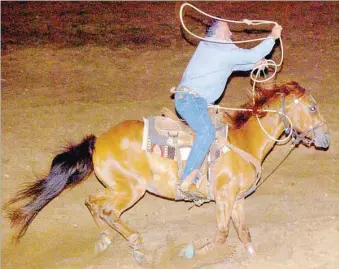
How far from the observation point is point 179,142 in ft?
20.6

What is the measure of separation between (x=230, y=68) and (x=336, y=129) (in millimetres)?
4425

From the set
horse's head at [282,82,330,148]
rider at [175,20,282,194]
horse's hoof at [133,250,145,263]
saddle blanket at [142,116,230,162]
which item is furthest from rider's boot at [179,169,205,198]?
horse's head at [282,82,330,148]

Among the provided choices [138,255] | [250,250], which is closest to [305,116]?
[250,250]

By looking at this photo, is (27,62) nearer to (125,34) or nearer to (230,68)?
(125,34)

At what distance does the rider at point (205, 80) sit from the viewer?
577 centimetres

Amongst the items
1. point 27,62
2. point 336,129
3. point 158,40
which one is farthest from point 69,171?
point 158,40

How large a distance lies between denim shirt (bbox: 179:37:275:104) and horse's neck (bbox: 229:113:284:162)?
1.97 ft

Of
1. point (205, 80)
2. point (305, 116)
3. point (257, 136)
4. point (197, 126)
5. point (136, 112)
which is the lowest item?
point (136, 112)

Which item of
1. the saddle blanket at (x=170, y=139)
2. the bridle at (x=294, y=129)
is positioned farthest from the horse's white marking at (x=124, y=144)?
the bridle at (x=294, y=129)

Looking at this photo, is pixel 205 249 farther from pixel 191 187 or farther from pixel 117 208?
pixel 117 208

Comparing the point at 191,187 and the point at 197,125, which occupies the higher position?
the point at 197,125

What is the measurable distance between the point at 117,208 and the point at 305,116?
2.63 metres

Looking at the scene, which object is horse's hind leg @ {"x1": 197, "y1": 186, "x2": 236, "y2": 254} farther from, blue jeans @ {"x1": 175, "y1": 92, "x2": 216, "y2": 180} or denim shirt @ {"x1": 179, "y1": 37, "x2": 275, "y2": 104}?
denim shirt @ {"x1": 179, "y1": 37, "x2": 275, "y2": 104}

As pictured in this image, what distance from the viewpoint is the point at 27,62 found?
13.3m
